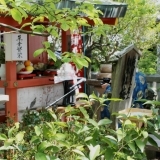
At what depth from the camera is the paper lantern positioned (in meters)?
5.32

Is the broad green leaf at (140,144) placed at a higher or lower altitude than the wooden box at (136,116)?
higher

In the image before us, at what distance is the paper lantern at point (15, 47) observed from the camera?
17.5 feet

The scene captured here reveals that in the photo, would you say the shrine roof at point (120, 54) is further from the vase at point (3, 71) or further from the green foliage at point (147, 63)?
the green foliage at point (147, 63)

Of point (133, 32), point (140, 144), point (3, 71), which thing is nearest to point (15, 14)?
point (140, 144)

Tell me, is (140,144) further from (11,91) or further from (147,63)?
(147,63)

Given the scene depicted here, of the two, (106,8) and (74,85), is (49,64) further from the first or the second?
(106,8)

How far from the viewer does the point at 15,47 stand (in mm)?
5344

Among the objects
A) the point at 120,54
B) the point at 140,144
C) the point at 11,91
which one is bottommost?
the point at 11,91

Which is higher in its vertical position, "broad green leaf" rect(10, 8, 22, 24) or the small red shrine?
"broad green leaf" rect(10, 8, 22, 24)

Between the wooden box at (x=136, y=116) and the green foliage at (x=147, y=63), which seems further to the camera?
the green foliage at (x=147, y=63)

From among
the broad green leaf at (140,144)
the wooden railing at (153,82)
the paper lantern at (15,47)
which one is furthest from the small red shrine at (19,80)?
the broad green leaf at (140,144)

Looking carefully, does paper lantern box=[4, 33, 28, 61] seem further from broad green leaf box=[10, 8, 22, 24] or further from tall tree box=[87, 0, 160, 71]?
tall tree box=[87, 0, 160, 71]

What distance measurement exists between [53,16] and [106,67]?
775cm

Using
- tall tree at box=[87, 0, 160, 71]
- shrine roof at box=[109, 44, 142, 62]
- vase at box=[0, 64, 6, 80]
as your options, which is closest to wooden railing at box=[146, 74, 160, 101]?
shrine roof at box=[109, 44, 142, 62]
